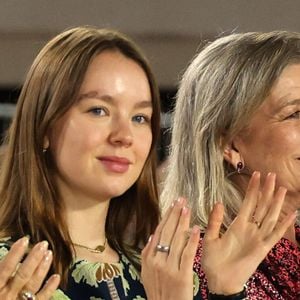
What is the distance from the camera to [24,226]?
1886mm

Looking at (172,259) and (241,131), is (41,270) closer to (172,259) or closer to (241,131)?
(172,259)

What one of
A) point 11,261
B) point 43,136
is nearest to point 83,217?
point 43,136

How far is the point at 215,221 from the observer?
1.87 meters

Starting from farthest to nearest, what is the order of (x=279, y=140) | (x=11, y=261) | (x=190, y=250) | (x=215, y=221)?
1. (x=279, y=140)
2. (x=215, y=221)
3. (x=190, y=250)
4. (x=11, y=261)

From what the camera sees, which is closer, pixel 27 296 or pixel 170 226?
pixel 27 296

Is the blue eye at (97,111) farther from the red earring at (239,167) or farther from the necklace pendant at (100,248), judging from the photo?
the red earring at (239,167)

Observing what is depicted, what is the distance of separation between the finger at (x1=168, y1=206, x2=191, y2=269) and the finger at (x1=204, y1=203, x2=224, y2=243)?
0.09 metres

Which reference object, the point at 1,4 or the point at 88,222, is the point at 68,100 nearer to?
the point at 88,222

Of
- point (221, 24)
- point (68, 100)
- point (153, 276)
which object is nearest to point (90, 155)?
point (68, 100)

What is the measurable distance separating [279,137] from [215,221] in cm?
45

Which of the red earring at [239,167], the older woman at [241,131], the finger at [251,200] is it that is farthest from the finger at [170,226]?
the red earring at [239,167]

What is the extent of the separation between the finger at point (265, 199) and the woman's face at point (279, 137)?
1.07 ft

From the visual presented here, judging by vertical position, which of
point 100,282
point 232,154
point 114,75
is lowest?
point 100,282

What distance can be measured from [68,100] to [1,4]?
3288mm
